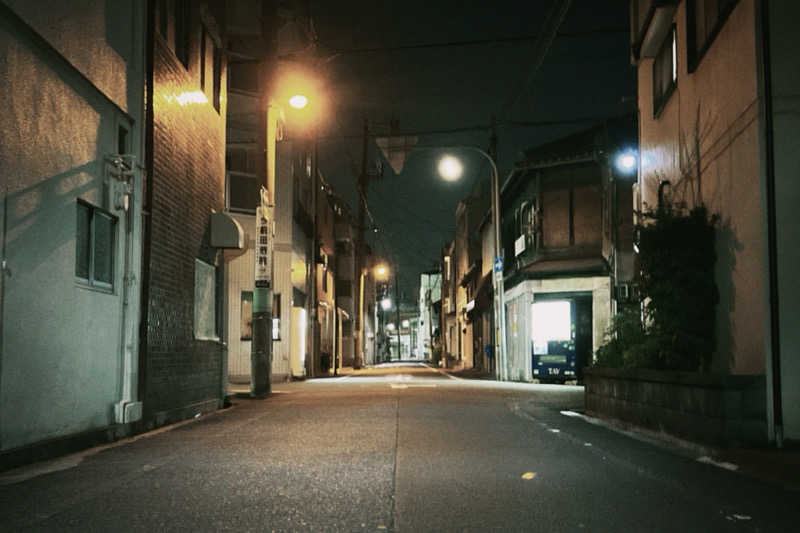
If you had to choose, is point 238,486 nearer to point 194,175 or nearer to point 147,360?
point 147,360

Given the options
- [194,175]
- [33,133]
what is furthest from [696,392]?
[194,175]

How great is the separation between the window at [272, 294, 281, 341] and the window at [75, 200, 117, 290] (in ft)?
65.0

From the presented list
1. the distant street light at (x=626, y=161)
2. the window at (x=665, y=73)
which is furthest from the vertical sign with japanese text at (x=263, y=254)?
the distant street light at (x=626, y=161)

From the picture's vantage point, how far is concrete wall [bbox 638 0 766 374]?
31.6 feet

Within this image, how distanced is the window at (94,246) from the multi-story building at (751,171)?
7787 millimetres

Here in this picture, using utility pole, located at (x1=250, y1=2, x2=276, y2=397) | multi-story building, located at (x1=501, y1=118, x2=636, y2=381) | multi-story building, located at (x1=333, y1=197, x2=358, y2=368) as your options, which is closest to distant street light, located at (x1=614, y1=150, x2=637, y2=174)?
multi-story building, located at (x1=501, y1=118, x2=636, y2=381)

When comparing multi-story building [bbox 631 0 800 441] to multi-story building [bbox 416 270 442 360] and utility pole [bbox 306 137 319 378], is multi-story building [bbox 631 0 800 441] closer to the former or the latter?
utility pole [bbox 306 137 319 378]

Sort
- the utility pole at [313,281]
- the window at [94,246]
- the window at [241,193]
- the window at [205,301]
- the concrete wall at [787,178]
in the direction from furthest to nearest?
the utility pole at [313,281] < the window at [241,193] < the window at [205,301] < the window at [94,246] < the concrete wall at [787,178]

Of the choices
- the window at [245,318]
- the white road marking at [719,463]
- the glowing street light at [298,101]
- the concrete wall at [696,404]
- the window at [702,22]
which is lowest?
the white road marking at [719,463]

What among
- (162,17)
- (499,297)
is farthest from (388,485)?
(499,297)

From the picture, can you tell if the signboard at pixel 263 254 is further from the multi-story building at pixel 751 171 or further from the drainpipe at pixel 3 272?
the drainpipe at pixel 3 272

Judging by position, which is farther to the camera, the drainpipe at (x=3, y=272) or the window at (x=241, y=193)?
the window at (x=241, y=193)

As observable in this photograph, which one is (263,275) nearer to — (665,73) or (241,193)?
(665,73)

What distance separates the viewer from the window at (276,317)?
99.0 ft
